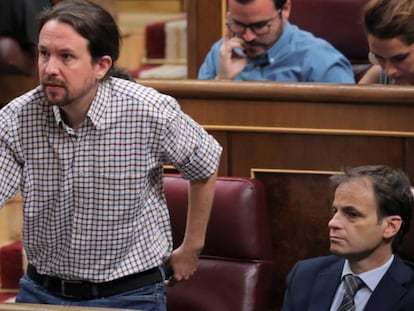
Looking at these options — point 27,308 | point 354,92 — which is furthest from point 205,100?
point 27,308

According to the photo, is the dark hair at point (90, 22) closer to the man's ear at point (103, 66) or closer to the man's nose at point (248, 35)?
the man's ear at point (103, 66)

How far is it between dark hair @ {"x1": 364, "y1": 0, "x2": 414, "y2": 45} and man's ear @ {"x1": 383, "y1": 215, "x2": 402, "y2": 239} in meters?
0.54

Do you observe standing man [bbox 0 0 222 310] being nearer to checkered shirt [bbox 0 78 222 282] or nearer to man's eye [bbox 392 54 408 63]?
checkered shirt [bbox 0 78 222 282]

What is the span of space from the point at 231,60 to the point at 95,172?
1227mm

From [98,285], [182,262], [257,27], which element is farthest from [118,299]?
[257,27]

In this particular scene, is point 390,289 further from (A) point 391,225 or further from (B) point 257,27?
(B) point 257,27

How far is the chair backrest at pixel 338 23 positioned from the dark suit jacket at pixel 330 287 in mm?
1398

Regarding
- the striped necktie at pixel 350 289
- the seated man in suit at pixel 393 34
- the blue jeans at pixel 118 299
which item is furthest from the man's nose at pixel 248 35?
the blue jeans at pixel 118 299

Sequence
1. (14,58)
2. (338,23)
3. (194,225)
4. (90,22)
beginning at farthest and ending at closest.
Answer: (14,58), (338,23), (194,225), (90,22)

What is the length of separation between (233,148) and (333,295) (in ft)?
1.70

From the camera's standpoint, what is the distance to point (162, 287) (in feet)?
6.84

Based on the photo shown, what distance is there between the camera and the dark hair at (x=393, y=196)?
2.23 meters

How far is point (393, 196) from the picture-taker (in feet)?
7.32

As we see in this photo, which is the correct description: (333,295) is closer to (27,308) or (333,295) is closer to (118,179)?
(118,179)
